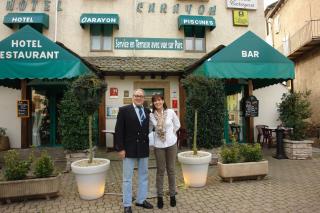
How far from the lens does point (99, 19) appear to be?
490 inches

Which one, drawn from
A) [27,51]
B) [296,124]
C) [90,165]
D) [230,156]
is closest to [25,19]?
[27,51]

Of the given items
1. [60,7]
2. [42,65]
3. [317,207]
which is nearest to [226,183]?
[317,207]

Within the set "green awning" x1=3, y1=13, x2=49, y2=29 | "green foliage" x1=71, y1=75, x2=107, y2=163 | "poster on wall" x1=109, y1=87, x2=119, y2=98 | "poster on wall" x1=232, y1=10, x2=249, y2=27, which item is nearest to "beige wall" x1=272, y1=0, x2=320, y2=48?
"poster on wall" x1=232, y1=10, x2=249, y2=27

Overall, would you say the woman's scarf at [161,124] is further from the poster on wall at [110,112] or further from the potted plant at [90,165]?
the poster on wall at [110,112]

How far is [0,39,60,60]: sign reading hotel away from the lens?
8156 mm

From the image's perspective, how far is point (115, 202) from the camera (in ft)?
17.2

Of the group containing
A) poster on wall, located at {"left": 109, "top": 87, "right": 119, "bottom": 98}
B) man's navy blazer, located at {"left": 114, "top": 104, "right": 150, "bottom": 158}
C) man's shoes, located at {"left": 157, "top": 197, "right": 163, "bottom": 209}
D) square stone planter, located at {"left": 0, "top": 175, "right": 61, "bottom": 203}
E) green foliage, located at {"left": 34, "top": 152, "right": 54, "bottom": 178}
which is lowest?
man's shoes, located at {"left": 157, "top": 197, "right": 163, "bottom": 209}

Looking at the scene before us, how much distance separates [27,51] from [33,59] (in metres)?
0.28

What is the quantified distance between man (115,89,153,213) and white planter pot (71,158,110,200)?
0.77 m

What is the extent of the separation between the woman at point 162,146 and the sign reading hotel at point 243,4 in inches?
416

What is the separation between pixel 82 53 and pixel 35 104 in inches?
119

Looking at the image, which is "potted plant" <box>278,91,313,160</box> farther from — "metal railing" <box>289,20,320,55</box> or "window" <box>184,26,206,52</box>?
"metal railing" <box>289,20,320,55</box>

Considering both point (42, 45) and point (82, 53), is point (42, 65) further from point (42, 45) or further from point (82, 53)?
point (82, 53)

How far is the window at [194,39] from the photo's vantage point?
44.5 ft
